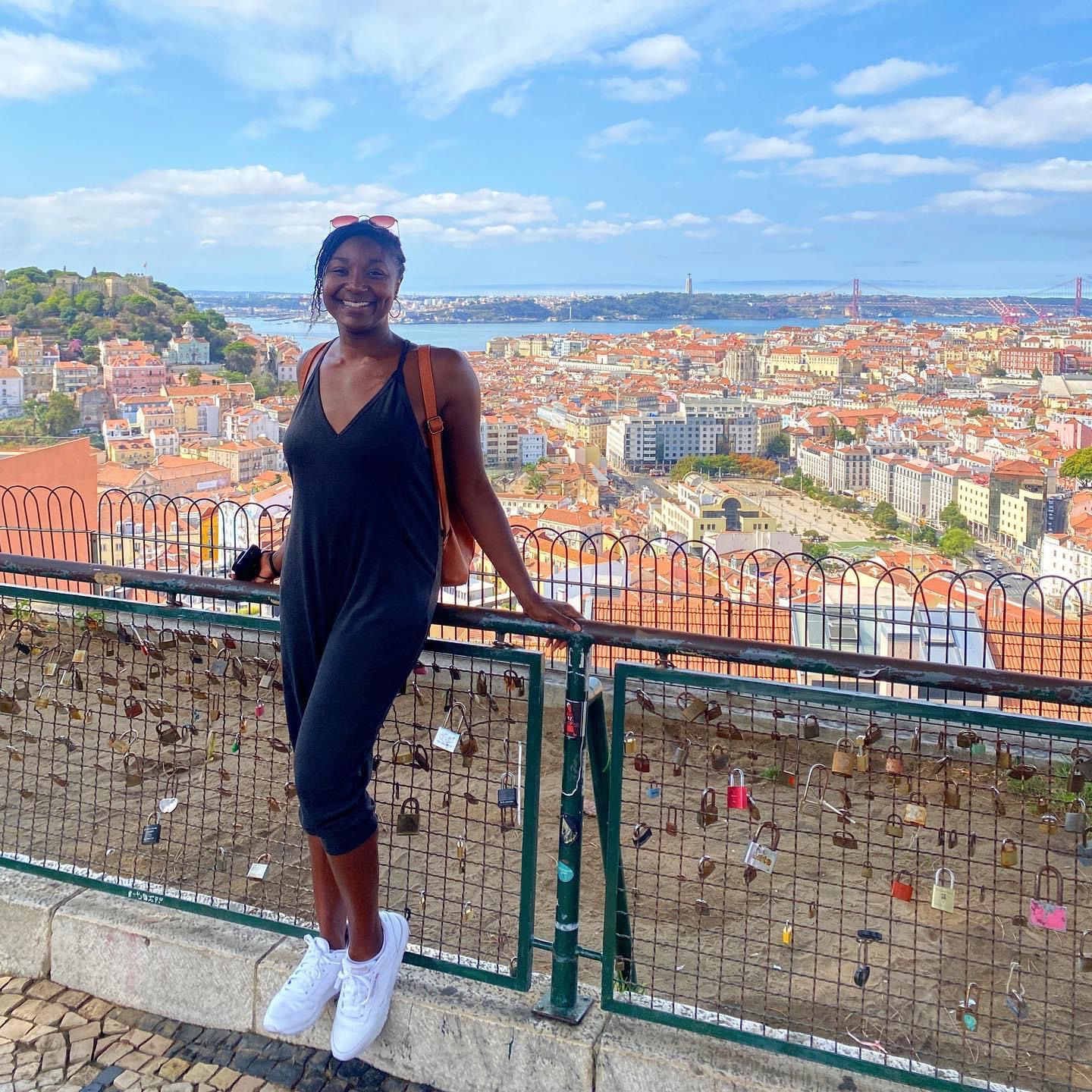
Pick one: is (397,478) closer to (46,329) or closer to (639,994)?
(639,994)

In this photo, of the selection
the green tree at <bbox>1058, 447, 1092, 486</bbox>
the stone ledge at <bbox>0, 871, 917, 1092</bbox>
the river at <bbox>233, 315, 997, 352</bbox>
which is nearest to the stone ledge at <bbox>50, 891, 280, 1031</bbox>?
the stone ledge at <bbox>0, 871, 917, 1092</bbox>

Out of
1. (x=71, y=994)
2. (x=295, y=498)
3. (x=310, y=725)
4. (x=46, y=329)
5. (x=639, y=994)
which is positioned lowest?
(x=71, y=994)

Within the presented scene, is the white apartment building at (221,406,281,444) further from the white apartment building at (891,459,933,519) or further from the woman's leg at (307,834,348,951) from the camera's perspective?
the woman's leg at (307,834,348,951)

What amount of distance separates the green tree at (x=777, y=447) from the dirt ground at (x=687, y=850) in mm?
39300

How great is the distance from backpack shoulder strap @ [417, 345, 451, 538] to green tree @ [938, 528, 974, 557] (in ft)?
69.7

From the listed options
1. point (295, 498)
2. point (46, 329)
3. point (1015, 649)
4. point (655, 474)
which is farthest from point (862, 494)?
point (46, 329)

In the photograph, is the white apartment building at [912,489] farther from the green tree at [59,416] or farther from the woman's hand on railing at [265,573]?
the woman's hand on railing at [265,573]

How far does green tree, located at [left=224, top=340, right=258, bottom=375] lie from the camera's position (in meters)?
52.6

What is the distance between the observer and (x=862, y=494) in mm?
35219

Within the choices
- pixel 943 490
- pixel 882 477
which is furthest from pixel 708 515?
pixel 882 477

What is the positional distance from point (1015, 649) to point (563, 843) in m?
4.48

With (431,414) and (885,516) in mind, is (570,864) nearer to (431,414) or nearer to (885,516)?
(431,414)

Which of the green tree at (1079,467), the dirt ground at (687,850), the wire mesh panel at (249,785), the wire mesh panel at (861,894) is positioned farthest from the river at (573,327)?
the wire mesh panel at (861,894)

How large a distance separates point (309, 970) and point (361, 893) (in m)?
0.25
